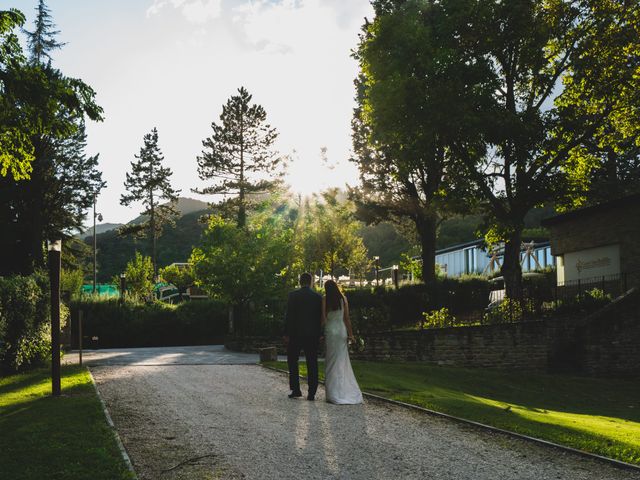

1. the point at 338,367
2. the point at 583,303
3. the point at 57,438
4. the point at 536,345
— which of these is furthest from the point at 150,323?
the point at 57,438

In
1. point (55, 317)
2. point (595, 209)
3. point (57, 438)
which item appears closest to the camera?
point (57, 438)

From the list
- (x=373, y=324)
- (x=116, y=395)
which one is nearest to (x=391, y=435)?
(x=116, y=395)

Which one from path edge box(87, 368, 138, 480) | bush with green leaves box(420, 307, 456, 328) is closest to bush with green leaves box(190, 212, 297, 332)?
bush with green leaves box(420, 307, 456, 328)

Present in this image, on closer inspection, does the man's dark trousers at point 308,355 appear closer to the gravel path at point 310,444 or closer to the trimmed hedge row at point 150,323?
the gravel path at point 310,444

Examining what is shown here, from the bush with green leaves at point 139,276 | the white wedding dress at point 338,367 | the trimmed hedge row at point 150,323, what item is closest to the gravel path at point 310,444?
the white wedding dress at point 338,367

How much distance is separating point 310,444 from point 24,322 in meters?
13.4

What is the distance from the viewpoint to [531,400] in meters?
18.3

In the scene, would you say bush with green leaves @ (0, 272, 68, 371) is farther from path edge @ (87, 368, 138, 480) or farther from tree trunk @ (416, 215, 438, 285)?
tree trunk @ (416, 215, 438, 285)

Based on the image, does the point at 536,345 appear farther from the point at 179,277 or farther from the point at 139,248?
the point at 139,248

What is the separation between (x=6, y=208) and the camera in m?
41.5

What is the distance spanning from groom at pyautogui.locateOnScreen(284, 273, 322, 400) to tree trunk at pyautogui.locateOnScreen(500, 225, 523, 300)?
1744 cm

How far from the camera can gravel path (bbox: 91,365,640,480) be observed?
663cm

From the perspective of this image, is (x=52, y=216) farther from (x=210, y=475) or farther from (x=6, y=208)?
(x=210, y=475)

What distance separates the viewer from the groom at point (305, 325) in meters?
11.4
